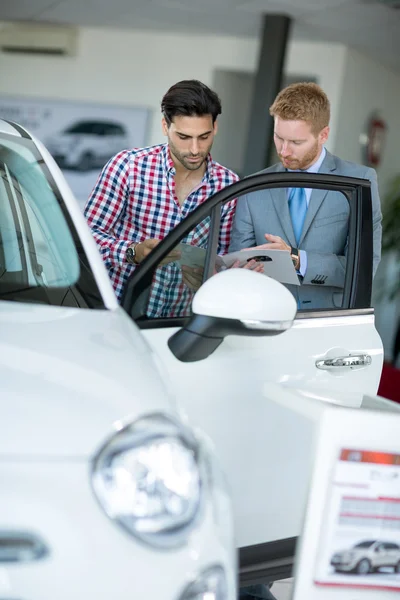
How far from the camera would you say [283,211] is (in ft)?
7.93

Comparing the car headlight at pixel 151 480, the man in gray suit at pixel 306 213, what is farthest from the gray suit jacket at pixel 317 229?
the car headlight at pixel 151 480

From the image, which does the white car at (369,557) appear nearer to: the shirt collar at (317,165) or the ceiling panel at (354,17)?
the shirt collar at (317,165)

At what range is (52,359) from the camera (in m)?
1.30

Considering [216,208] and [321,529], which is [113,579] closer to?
[321,529]

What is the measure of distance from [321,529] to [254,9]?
661cm

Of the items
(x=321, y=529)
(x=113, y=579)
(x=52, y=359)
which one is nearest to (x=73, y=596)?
(x=113, y=579)

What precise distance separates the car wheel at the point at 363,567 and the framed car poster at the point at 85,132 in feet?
25.0

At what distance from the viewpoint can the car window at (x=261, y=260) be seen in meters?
1.89

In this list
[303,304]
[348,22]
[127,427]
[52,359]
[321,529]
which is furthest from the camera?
[348,22]

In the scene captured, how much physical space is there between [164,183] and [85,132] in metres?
6.74

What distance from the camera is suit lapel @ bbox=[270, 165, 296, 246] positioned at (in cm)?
241

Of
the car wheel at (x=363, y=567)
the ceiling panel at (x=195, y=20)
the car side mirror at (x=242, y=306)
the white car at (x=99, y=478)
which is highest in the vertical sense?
the ceiling panel at (x=195, y=20)

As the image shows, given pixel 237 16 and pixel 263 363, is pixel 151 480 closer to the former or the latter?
pixel 263 363

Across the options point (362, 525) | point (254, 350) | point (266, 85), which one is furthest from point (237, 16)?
point (362, 525)
